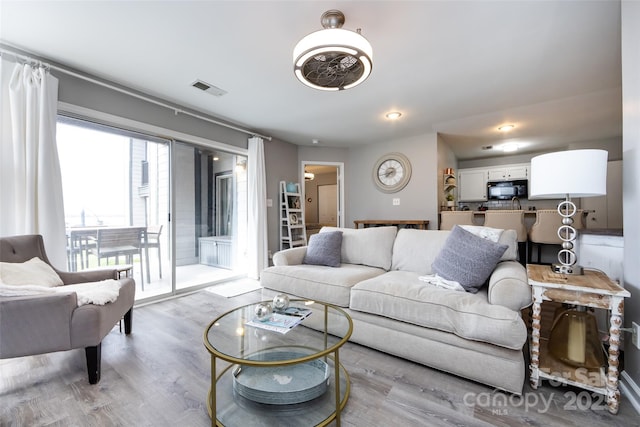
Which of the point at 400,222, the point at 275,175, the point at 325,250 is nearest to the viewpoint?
the point at 325,250

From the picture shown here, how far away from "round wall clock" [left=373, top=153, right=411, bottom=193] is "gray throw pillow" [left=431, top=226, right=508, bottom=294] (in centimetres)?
290

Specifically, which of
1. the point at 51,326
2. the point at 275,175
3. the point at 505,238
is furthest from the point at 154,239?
the point at 505,238

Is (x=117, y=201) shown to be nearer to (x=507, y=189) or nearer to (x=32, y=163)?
(x=32, y=163)

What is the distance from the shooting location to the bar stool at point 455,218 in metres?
4.00

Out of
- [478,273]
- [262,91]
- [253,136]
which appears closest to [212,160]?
[253,136]

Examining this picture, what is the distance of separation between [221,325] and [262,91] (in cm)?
254

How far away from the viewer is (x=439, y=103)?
133 inches

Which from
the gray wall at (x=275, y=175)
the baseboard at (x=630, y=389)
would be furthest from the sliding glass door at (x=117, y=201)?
the baseboard at (x=630, y=389)

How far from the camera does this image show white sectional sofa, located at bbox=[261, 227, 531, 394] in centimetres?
155

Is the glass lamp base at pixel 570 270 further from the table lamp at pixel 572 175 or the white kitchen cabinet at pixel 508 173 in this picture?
the white kitchen cabinet at pixel 508 173

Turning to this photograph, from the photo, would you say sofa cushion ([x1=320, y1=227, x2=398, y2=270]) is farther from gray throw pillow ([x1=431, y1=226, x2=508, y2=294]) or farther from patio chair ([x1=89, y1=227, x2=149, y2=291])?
patio chair ([x1=89, y1=227, x2=149, y2=291])

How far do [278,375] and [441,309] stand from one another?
110 cm

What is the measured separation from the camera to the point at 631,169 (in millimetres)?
1554

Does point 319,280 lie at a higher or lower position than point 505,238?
lower
